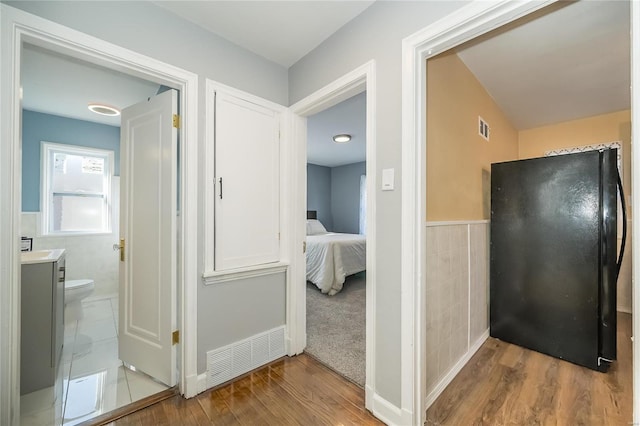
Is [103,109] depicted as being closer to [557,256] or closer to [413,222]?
[413,222]

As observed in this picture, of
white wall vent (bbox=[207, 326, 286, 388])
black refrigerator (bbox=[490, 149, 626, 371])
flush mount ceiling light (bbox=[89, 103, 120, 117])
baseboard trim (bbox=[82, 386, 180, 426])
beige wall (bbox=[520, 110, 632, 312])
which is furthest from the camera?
beige wall (bbox=[520, 110, 632, 312])

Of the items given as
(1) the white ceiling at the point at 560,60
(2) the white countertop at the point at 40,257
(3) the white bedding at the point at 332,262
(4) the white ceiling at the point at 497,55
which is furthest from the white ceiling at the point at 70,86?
(1) the white ceiling at the point at 560,60

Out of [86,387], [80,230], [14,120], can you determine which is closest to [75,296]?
[80,230]

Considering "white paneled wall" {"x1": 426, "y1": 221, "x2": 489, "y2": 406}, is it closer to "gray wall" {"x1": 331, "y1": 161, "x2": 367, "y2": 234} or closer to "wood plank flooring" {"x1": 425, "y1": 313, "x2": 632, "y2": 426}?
"wood plank flooring" {"x1": 425, "y1": 313, "x2": 632, "y2": 426}

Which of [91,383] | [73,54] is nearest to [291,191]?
[73,54]

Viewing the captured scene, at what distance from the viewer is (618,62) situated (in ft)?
6.99

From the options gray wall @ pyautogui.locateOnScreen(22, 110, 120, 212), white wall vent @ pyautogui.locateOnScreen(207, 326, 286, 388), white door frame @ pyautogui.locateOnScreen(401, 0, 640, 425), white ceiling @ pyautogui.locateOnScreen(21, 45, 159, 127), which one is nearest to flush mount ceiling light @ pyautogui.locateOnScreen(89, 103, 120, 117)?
white ceiling @ pyautogui.locateOnScreen(21, 45, 159, 127)

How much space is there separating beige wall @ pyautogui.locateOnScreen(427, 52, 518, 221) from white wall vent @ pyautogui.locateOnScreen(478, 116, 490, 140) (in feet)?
0.17

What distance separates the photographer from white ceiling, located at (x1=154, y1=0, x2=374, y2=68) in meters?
1.62

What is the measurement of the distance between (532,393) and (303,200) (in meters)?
2.10

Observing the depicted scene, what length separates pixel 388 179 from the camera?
1508 millimetres

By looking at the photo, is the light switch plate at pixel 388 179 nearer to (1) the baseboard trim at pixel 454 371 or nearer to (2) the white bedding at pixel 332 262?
(1) the baseboard trim at pixel 454 371

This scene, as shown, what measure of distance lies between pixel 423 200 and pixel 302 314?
1.44 m

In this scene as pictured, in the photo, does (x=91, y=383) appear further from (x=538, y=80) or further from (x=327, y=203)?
(x=327, y=203)
